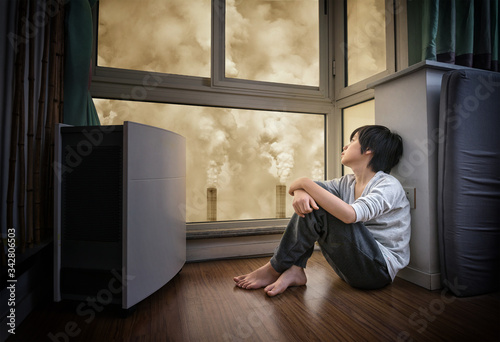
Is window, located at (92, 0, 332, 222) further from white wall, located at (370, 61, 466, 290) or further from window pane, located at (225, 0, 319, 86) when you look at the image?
white wall, located at (370, 61, 466, 290)

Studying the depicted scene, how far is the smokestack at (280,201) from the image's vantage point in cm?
197

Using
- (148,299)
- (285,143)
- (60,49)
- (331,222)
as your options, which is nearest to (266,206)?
(285,143)

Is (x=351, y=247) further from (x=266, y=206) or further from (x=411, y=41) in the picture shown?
(x=411, y=41)

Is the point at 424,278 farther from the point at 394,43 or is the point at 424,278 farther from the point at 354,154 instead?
the point at 394,43

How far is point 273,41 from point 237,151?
0.81 m

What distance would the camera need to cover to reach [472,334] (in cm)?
89

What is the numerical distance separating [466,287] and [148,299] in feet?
4.33

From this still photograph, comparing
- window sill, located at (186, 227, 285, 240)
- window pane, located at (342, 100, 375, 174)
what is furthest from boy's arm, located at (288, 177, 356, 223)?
Result: window pane, located at (342, 100, 375, 174)

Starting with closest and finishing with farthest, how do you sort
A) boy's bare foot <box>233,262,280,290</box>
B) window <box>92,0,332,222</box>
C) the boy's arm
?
the boy's arm → boy's bare foot <box>233,262,280,290</box> → window <box>92,0,332,222</box>

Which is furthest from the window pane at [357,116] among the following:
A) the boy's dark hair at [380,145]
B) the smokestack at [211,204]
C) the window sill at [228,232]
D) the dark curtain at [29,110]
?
the dark curtain at [29,110]

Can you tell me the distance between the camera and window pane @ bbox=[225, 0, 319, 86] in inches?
74.3

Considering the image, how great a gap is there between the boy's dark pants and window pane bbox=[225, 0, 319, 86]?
113 cm

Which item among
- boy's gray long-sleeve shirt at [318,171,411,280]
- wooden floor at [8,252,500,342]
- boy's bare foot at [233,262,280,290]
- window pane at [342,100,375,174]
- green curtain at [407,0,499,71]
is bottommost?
wooden floor at [8,252,500,342]

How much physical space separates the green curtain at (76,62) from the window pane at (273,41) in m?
0.84
